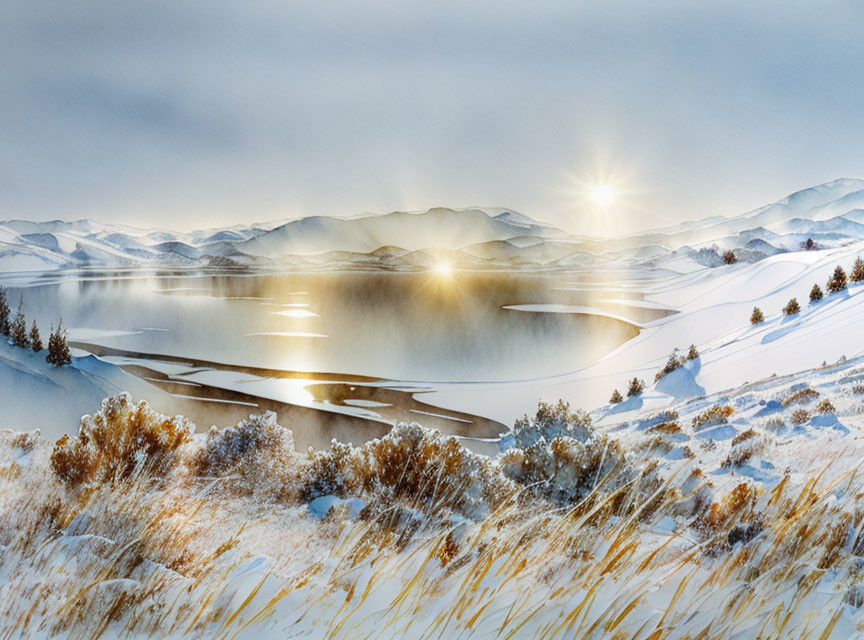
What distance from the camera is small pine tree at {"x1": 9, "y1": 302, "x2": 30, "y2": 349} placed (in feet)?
19.1

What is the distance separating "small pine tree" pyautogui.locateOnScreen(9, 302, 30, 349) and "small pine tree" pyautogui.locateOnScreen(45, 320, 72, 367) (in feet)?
0.83

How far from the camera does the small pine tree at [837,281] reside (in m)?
5.62

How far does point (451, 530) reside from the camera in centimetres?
234

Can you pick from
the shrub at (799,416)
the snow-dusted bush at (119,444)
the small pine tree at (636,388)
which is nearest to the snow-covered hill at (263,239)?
the small pine tree at (636,388)

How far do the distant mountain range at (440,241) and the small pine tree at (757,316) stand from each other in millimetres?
608

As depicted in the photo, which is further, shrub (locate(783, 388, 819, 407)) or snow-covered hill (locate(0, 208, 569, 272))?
snow-covered hill (locate(0, 208, 569, 272))

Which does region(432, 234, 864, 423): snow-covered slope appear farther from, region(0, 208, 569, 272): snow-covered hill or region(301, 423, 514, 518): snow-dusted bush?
region(301, 423, 514, 518): snow-dusted bush

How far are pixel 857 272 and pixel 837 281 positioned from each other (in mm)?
206

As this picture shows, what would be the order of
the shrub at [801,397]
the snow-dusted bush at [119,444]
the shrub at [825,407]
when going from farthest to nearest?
the shrub at [801,397] → the shrub at [825,407] → the snow-dusted bush at [119,444]

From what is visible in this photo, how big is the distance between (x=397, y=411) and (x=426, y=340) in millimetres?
931

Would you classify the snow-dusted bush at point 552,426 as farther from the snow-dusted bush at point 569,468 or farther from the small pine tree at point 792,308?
the small pine tree at point 792,308

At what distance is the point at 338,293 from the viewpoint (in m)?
6.14

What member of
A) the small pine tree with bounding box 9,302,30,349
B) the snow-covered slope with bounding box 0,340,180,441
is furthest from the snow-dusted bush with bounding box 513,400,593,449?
the small pine tree with bounding box 9,302,30,349

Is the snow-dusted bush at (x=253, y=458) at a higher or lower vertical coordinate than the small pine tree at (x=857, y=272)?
lower
